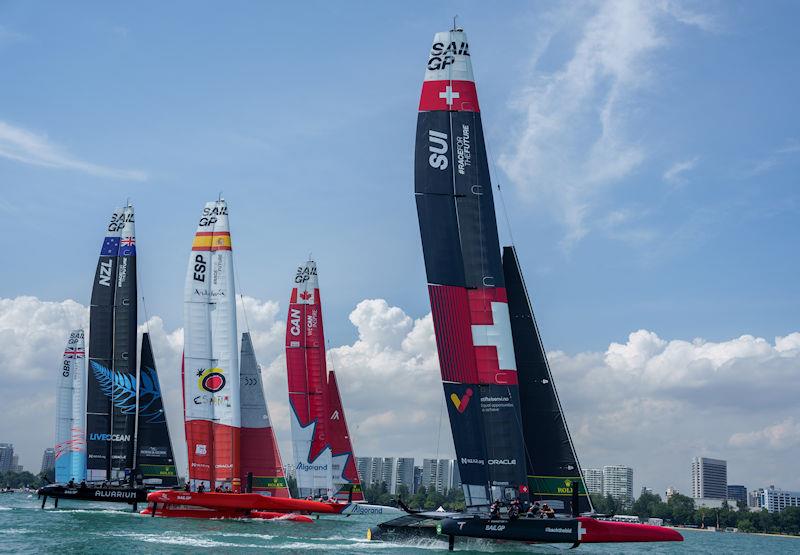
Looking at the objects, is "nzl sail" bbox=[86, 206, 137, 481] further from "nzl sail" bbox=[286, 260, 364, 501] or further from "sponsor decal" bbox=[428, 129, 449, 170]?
"sponsor decal" bbox=[428, 129, 449, 170]

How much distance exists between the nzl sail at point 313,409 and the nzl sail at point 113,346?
8.62 meters

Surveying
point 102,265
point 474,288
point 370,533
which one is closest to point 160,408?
point 102,265

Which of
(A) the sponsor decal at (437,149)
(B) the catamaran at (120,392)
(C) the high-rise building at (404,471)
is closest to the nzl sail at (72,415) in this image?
(B) the catamaran at (120,392)

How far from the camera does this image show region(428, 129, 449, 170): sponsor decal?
87.9 feet

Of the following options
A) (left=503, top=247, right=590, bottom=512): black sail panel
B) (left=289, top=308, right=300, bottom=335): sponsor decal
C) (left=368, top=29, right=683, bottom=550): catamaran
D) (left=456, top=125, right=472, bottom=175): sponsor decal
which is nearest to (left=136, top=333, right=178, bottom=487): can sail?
(left=289, top=308, right=300, bottom=335): sponsor decal

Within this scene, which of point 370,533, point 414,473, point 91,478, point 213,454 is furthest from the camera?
point 414,473

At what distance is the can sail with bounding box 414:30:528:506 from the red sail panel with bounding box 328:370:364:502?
1898 cm

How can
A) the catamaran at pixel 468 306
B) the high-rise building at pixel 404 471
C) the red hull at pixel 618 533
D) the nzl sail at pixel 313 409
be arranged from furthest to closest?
the high-rise building at pixel 404 471, the nzl sail at pixel 313 409, the catamaran at pixel 468 306, the red hull at pixel 618 533

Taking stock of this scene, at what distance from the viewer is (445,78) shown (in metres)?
27.1

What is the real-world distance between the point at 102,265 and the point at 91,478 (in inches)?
434

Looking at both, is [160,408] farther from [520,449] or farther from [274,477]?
[520,449]

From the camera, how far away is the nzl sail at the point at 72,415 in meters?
48.3

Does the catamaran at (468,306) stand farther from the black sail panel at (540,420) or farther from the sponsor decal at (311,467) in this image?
the sponsor decal at (311,467)

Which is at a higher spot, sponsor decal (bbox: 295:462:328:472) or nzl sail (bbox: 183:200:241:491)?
nzl sail (bbox: 183:200:241:491)
